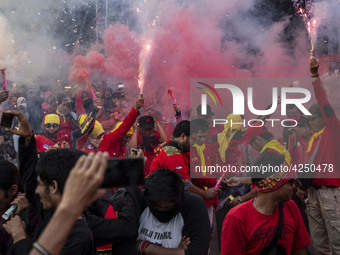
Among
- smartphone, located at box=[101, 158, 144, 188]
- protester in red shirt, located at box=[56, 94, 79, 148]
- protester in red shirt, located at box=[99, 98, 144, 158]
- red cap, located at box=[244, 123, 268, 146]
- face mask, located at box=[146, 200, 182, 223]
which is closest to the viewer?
smartphone, located at box=[101, 158, 144, 188]

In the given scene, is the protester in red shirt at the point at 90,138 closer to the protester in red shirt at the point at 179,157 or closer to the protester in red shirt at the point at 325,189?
the protester in red shirt at the point at 179,157

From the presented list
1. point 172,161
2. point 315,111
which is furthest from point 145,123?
point 315,111

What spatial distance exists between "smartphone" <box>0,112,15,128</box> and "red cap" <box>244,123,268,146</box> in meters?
3.56

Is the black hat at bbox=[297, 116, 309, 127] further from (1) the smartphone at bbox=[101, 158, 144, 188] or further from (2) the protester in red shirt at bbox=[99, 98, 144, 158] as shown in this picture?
(1) the smartphone at bbox=[101, 158, 144, 188]

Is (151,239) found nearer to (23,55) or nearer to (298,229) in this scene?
(298,229)

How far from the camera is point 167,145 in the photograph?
14.3 feet

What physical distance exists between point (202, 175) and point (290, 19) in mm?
10620

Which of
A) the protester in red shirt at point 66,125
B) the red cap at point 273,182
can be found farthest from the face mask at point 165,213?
the protester in red shirt at point 66,125

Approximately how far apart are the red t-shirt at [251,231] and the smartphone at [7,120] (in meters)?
1.87

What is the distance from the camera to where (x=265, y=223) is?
2703mm

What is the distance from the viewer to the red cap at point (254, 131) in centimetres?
575

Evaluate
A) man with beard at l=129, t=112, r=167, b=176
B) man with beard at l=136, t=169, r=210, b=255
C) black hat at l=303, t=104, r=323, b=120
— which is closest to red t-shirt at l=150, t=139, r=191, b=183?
man with beard at l=136, t=169, r=210, b=255

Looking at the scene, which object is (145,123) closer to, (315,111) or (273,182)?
(315,111)

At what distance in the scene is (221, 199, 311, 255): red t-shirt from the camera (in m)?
2.67
